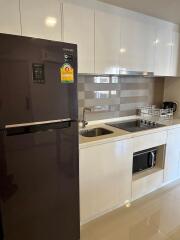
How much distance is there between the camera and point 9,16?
1.38 metres

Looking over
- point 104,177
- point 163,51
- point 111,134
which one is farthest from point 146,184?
point 163,51

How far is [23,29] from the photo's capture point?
145cm

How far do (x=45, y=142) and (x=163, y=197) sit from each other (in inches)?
71.4

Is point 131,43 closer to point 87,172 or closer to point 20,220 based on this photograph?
point 87,172

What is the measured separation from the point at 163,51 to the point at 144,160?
4.86 ft

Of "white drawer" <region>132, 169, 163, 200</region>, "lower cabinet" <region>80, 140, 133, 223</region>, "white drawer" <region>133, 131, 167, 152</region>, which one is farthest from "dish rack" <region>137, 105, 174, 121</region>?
"lower cabinet" <region>80, 140, 133, 223</region>

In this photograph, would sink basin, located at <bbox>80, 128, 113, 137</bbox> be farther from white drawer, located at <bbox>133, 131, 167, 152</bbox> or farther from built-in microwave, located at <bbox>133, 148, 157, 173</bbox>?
built-in microwave, located at <bbox>133, 148, 157, 173</bbox>

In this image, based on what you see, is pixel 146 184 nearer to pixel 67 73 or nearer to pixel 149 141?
pixel 149 141

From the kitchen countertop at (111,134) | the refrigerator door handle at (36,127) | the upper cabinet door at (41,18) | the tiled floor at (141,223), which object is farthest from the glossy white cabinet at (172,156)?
the upper cabinet door at (41,18)

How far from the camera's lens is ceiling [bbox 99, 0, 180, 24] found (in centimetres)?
183

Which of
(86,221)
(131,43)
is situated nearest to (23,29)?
(131,43)

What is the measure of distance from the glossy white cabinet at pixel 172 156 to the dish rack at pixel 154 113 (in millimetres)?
392

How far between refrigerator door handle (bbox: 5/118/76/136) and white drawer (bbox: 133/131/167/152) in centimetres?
99

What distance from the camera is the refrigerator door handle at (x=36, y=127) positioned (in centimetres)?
114
